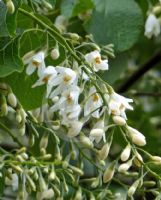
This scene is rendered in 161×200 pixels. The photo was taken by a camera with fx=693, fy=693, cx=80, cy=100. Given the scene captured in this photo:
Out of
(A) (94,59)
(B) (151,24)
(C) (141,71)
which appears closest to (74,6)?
(B) (151,24)

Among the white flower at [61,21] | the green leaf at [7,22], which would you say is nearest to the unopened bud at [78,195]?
the green leaf at [7,22]

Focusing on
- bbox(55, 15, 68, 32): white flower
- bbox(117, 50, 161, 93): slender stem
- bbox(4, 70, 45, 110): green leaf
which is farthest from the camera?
bbox(117, 50, 161, 93): slender stem

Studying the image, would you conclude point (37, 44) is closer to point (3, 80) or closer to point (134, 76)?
point (3, 80)

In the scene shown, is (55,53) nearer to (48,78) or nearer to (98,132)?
(48,78)

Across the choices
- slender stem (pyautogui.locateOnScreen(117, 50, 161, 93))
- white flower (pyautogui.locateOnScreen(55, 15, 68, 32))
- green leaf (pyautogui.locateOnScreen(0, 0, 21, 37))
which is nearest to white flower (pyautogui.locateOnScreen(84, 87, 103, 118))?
green leaf (pyautogui.locateOnScreen(0, 0, 21, 37))

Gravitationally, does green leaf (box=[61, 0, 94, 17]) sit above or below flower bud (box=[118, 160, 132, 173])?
above

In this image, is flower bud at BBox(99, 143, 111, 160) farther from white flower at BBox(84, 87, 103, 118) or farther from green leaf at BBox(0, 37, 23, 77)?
green leaf at BBox(0, 37, 23, 77)

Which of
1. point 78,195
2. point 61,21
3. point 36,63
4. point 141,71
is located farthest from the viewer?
point 141,71

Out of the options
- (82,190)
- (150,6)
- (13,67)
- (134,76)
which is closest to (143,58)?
(134,76)
